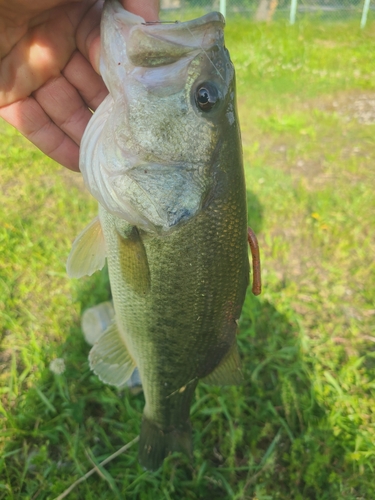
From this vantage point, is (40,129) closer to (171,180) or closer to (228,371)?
(171,180)

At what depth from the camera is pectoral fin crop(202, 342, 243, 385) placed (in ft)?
5.34

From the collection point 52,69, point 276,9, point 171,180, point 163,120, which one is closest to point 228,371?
point 171,180

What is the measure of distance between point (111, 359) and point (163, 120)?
107 cm

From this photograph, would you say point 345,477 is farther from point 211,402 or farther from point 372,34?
point 372,34

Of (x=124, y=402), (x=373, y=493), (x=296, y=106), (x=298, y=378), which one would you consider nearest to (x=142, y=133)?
(x=124, y=402)

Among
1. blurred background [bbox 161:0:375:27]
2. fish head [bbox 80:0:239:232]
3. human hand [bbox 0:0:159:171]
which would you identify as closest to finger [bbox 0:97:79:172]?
human hand [bbox 0:0:159:171]

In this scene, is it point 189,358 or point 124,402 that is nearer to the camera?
point 189,358

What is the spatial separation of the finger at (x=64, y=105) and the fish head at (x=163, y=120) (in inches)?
26.6

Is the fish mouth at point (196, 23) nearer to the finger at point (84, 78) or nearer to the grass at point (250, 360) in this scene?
the finger at point (84, 78)

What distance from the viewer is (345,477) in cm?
197

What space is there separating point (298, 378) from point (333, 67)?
6923 mm

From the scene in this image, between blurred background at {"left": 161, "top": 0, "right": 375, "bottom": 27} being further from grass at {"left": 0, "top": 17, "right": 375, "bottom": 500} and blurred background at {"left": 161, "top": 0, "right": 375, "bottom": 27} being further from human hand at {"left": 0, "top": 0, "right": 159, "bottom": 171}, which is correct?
human hand at {"left": 0, "top": 0, "right": 159, "bottom": 171}

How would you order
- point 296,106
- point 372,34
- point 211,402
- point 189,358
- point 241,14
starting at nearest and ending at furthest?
point 189,358
point 211,402
point 296,106
point 372,34
point 241,14

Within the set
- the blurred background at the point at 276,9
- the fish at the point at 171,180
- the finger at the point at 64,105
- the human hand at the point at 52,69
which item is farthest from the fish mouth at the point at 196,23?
the blurred background at the point at 276,9
